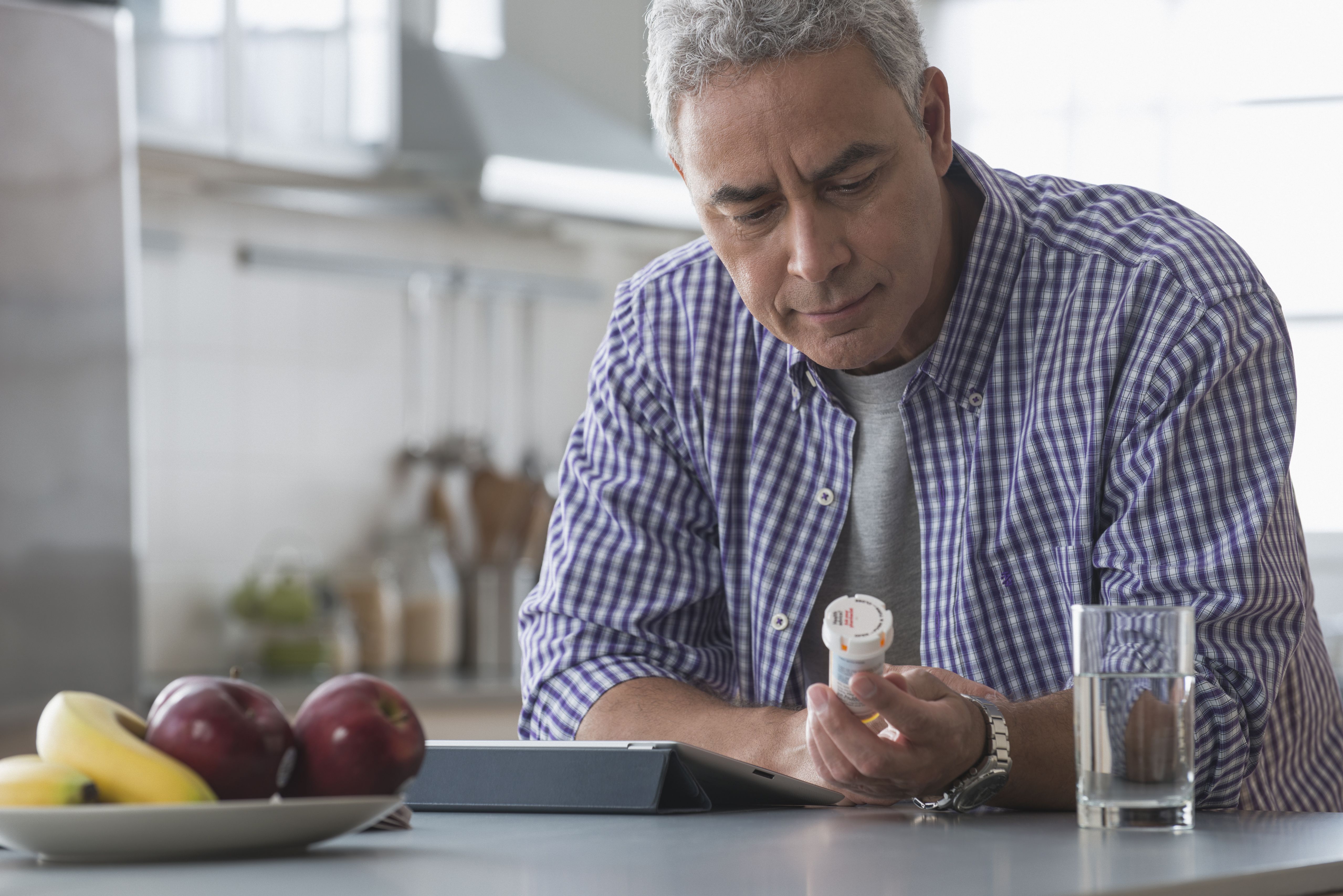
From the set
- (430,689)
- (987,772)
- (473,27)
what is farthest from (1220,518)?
(473,27)

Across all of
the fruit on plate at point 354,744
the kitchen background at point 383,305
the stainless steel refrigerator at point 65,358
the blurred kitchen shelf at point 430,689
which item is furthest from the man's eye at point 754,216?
the blurred kitchen shelf at point 430,689

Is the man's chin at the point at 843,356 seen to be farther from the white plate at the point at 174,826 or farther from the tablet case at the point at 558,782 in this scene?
the white plate at the point at 174,826

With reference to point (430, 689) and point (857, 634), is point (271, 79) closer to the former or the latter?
point (430, 689)

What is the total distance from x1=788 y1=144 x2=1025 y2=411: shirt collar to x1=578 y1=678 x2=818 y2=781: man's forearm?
33 cm

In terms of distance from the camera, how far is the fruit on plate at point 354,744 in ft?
2.74

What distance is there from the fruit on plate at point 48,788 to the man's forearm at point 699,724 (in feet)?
1.65

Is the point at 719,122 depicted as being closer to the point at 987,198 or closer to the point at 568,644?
the point at 987,198

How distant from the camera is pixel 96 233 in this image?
8.40 feet

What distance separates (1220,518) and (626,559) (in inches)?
21.3

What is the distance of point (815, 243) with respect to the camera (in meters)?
1.28

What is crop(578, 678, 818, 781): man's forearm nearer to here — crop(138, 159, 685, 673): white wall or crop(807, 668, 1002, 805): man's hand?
crop(807, 668, 1002, 805): man's hand

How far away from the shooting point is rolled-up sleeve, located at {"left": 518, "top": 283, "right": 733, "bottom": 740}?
1.47 m

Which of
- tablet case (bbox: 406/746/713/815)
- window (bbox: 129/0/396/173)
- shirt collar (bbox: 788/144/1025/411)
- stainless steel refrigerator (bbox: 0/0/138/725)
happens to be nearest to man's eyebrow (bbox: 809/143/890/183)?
shirt collar (bbox: 788/144/1025/411)

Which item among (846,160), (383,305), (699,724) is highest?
(383,305)
